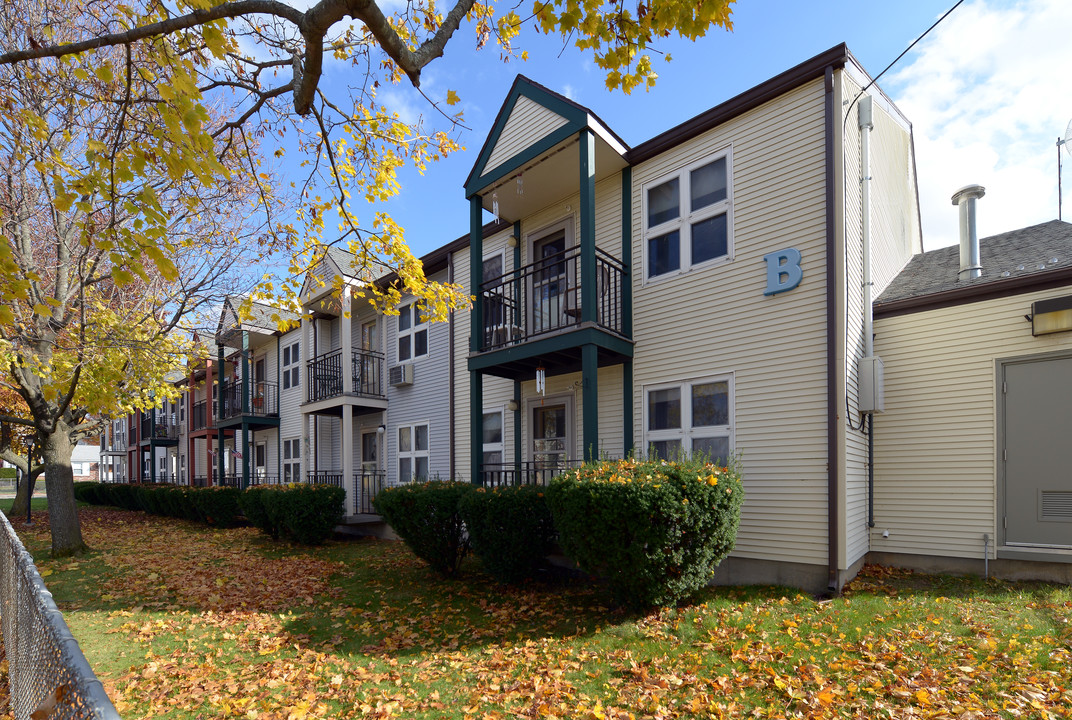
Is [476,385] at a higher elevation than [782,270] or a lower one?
lower

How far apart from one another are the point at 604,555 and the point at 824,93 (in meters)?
6.70

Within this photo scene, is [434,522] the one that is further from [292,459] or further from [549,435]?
[292,459]

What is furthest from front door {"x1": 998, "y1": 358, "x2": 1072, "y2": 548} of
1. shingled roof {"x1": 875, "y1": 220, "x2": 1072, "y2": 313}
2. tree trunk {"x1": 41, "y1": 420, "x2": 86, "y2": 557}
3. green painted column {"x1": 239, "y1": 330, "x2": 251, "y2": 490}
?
green painted column {"x1": 239, "y1": 330, "x2": 251, "y2": 490}

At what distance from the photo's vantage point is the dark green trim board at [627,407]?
30.3 feet

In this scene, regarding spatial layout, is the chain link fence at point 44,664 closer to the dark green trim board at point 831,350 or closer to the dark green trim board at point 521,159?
the dark green trim board at point 831,350

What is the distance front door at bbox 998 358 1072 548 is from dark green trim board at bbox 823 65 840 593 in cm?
232

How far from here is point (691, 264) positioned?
29.0ft

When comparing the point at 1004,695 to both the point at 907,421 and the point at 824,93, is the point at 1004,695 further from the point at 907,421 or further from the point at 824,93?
the point at 824,93

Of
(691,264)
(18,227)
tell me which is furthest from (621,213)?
(18,227)

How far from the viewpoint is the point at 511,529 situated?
7730mm

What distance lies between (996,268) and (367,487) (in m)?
14.1

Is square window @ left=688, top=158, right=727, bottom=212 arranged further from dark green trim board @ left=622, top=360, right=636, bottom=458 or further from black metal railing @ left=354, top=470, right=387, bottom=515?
black metal railing @ left=354, top=470, right=387, bottom=515

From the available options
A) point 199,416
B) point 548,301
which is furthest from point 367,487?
point 199,416

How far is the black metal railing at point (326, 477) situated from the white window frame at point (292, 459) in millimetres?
1896
